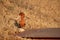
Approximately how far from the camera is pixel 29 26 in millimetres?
1840

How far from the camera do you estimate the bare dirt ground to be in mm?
1849

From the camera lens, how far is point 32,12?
81.1 inches

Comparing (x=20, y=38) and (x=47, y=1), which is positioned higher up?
(x=47, y=1)

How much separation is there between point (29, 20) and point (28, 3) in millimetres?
302

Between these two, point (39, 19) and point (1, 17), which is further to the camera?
point (39, 19)

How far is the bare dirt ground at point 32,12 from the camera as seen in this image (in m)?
1.85

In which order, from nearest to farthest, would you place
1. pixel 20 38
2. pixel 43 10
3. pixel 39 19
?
pixel 20 38, pixel 39 19, pixel 43 10

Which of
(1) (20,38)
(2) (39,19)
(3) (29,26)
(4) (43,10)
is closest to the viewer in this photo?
(1) (20,38)

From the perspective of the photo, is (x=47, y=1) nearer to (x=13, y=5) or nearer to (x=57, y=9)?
(x=57, y=9)

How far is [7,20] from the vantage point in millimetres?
1841

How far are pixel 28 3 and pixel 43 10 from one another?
0.22m

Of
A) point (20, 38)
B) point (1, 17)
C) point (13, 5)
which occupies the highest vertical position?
point (13, 5)

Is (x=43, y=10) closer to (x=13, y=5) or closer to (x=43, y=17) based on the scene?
(x=43, y=17)

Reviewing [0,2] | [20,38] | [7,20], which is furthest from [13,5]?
[20,38]
